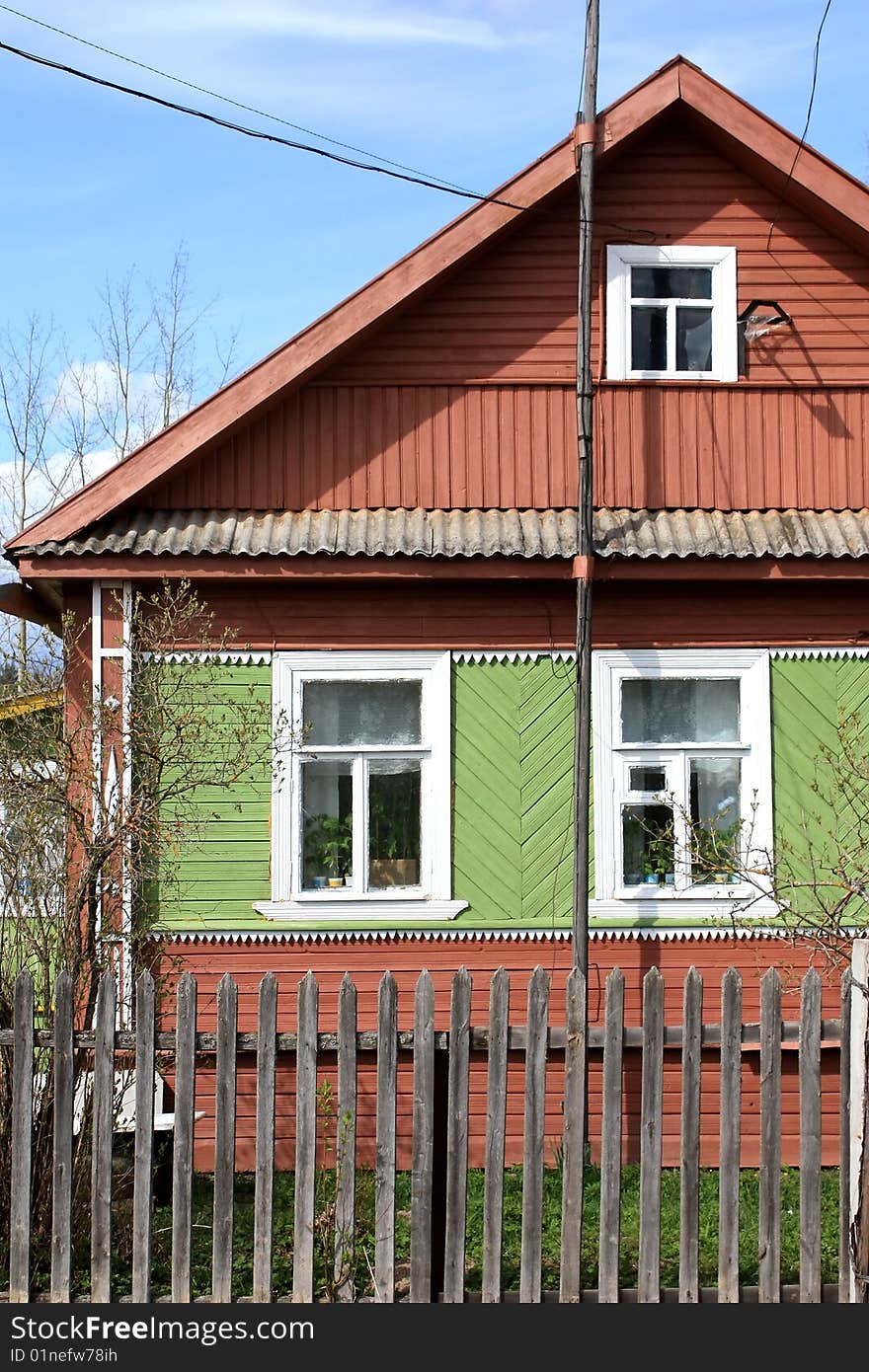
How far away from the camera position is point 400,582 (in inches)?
360

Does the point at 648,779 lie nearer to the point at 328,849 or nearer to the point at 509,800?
the point at 509,800

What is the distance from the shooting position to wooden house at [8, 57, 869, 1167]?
29.4ft

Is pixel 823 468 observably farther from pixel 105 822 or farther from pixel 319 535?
pixel 105 822

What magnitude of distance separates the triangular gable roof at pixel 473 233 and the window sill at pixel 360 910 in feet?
8.87

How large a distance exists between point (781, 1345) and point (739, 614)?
4.82 meters

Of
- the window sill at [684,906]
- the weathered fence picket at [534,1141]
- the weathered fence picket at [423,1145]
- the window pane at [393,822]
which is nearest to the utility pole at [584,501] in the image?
the window sill at [684,906]

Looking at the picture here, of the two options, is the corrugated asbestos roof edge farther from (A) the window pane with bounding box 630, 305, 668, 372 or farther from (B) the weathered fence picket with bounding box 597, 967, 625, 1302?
(B) the weathered fence picket with bounding box 597, 967, 625, 1302

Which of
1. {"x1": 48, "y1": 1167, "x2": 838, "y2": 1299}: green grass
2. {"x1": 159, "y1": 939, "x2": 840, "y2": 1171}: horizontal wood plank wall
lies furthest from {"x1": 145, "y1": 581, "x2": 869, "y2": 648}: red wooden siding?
{"x1": 48, "y1": 1167, "x2": 838, "y2": 1299}: green grass

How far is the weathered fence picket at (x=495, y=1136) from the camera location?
18.7 feet

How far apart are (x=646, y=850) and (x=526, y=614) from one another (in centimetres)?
172

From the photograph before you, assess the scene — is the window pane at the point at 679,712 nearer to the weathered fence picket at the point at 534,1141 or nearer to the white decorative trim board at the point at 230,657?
the white decorative trim board at the point at 230,657

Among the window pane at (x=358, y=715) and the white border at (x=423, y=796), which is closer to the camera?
the white border at (x=423, y=796)

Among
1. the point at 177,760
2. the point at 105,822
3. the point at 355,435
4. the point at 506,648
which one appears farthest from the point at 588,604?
the point at 105,822

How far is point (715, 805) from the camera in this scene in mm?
9203
